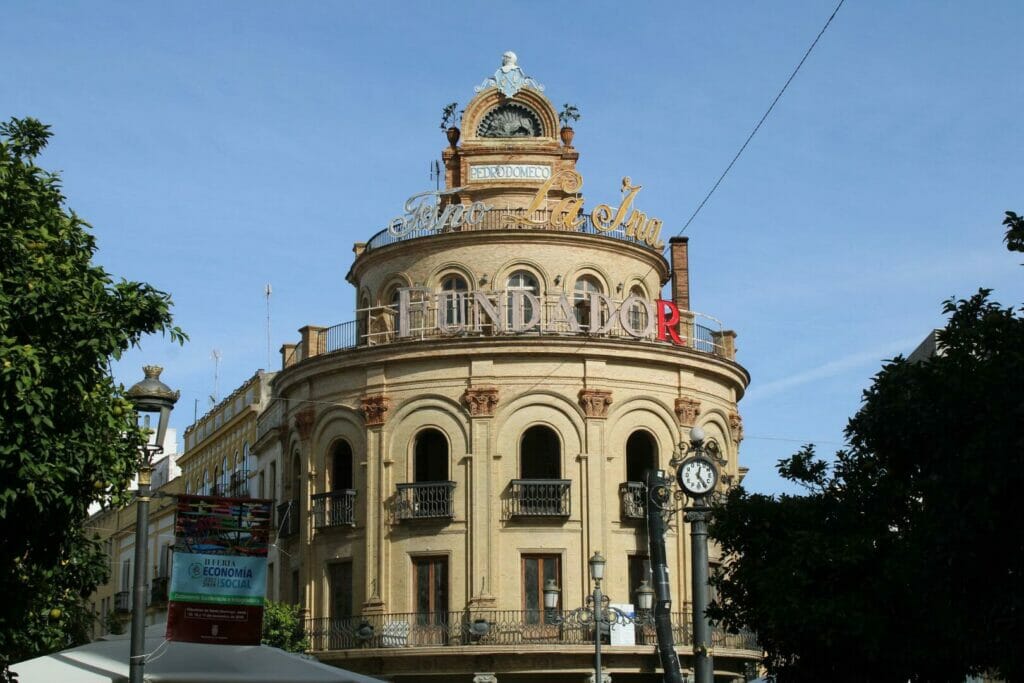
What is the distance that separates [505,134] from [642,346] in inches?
367

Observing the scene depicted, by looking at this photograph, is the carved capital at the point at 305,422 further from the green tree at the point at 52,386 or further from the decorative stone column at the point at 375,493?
the green tree at the point at 52,386

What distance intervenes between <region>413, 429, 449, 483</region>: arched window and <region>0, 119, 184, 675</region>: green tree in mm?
23424

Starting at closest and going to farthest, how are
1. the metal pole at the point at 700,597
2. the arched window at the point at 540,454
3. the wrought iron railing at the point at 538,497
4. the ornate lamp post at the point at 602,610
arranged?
the metal pole at the point at 700,597
the ornate lamp post at the point at 602,610
the wrought iron railing at the point at 538,497
the arched window at the point at 540,454

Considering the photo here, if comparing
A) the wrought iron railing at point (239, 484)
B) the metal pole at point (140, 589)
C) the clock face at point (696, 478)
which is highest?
the wrought iron railing at point (239, 484)

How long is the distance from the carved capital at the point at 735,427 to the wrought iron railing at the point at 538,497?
6.90 meters

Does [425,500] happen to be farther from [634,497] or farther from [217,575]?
[217,575]

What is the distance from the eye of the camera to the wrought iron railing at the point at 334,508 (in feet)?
148

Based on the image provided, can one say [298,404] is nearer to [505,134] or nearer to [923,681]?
[505,134]

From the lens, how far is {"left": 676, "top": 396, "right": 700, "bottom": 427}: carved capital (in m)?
45.4

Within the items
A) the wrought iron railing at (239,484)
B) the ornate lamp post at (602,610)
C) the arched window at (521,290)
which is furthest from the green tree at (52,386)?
the wrought iron railing at (239,484)

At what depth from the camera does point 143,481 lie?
62.6ft

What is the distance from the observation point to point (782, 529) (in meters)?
25.3

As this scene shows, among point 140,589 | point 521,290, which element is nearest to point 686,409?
point 521,290

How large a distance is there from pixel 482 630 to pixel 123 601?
29.3 meters
